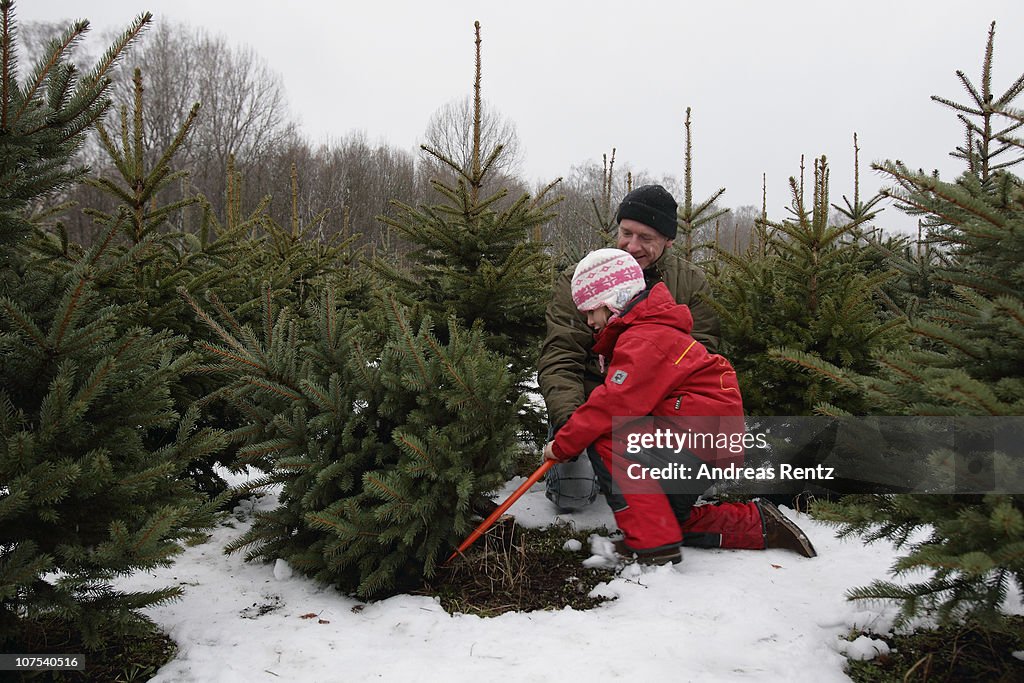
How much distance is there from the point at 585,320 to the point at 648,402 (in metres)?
0.87

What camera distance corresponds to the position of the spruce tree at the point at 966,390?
1.77m

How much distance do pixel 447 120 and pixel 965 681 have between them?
2763cm

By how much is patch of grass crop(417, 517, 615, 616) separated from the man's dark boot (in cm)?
90

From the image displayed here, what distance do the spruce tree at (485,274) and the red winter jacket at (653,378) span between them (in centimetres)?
95

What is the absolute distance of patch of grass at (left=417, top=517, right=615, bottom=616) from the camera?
2.91 m

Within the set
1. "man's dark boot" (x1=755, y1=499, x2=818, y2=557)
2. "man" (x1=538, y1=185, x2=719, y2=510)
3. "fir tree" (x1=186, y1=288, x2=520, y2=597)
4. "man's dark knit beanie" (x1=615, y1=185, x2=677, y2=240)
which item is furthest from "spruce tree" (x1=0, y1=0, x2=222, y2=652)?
"man's dark boot" (x1=755, y1=499, x2=818, y2=557)

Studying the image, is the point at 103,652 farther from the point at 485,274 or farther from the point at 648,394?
the point at 485,274

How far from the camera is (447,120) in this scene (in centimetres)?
2725

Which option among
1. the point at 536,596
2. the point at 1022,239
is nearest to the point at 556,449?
the point at 536,596

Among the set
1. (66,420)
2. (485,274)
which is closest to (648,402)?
(485,274)

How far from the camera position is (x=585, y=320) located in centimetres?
381

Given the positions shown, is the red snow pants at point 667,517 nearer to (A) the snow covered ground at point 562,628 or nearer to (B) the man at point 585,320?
(A) the snow covered ground at point 562,628

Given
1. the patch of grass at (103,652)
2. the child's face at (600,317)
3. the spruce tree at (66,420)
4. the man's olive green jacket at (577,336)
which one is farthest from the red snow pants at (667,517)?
the patch of grass at (103,652)

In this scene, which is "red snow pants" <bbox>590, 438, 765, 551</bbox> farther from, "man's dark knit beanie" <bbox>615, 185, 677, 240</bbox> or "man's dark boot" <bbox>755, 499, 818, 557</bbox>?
"man's dark knit beanie" <bbox>615, 185, 677, 240</bbox>
